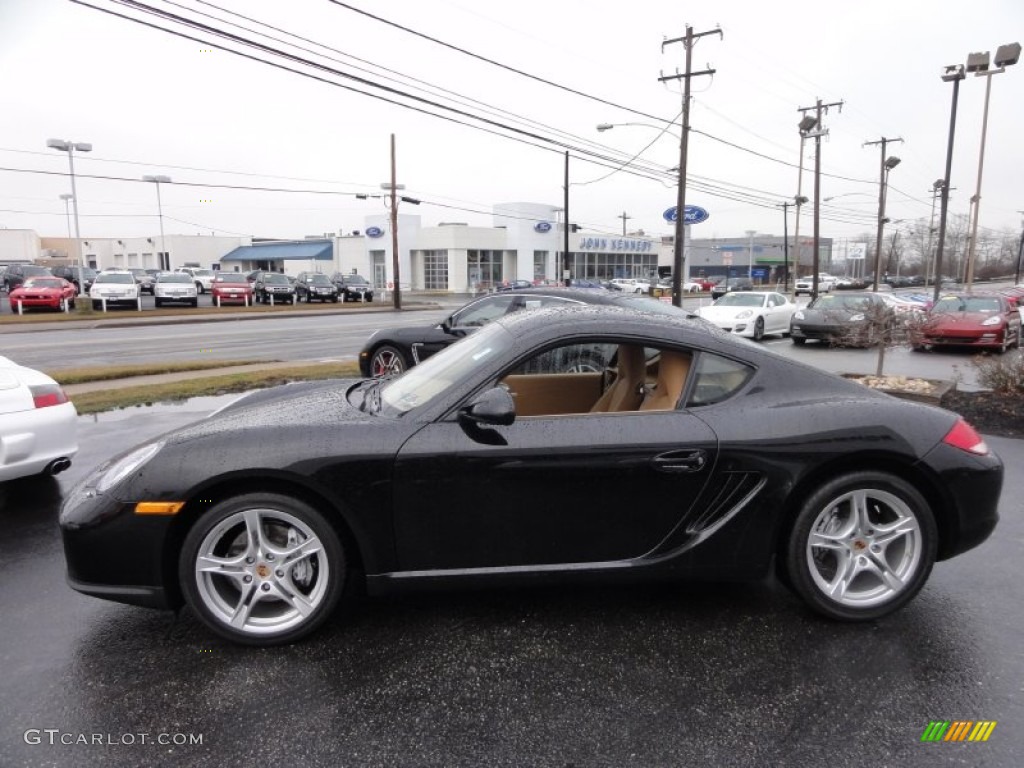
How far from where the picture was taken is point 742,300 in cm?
1967

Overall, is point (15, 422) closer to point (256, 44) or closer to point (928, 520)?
point (928, 520)

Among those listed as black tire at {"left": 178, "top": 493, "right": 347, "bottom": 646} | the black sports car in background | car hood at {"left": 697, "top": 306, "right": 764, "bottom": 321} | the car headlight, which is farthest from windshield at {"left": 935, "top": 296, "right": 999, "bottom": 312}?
the car headlight

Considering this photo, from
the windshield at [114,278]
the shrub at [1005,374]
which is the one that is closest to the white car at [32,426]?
the shrub at [1005,374]

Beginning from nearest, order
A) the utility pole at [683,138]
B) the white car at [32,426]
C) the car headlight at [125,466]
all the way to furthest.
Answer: the car headlight at [125,466], the white car at [32,426], the utility pole at [683,138]

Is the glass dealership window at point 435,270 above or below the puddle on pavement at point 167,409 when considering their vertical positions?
above

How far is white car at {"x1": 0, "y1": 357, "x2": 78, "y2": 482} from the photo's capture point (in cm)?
445

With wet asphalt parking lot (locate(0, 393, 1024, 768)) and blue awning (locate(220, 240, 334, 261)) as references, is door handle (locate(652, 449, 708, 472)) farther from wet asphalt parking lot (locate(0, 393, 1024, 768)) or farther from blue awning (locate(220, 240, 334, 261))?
blue awning (locate(220, 240, 334, 261))

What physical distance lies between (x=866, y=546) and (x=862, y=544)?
22 mm

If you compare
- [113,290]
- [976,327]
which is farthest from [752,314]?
[113,290]

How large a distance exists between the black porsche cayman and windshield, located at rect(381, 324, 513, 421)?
0.09 ft

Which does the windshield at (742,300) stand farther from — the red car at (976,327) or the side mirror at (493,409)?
the side mirror at (493,409)

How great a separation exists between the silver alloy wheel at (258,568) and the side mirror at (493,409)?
86 centimetres

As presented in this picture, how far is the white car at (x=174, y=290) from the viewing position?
1238 inches

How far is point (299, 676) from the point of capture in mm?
2775
